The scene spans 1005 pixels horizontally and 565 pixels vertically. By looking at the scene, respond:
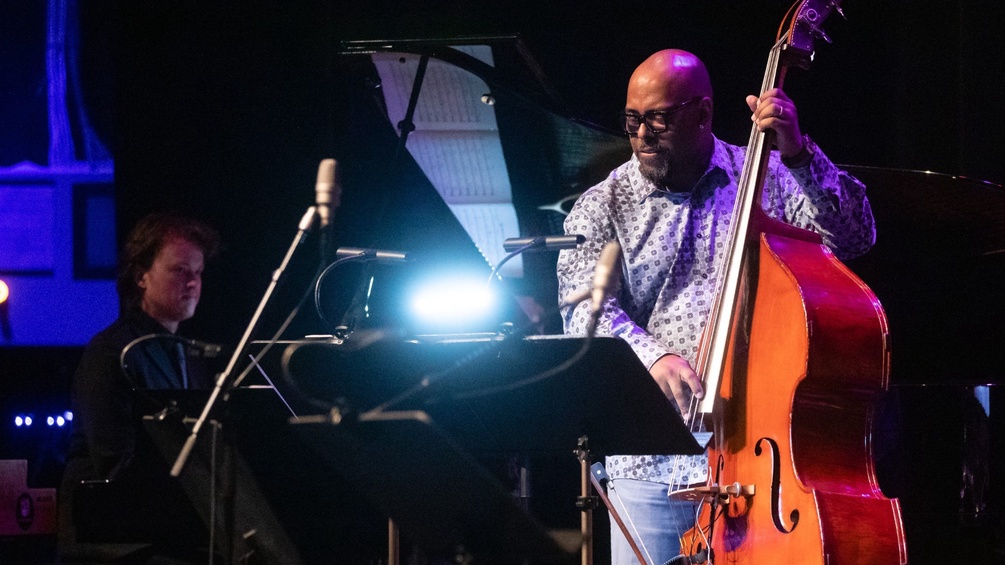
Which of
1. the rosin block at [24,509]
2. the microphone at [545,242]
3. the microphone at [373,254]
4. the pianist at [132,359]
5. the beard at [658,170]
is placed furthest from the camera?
the rosin block at [24,509]

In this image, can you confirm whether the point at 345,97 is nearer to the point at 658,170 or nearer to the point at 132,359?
the point at 132,359

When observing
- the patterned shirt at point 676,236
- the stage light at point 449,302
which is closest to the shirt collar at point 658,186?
the patterned shirt at point 676,236

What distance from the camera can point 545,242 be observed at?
226 centimetres

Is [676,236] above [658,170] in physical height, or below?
below

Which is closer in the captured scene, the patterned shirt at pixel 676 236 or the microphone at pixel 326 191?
the microphone at pixel 326 191

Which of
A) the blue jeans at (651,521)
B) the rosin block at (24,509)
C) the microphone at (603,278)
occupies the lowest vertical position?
the rosin block at (24,509)

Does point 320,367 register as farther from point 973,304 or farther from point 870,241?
point 973,304

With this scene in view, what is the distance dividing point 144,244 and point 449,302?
1449 millimetres

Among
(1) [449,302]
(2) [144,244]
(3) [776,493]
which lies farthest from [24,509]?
(3) [776,493]

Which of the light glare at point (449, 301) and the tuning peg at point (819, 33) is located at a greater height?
the tuning peg at point (819, 33)

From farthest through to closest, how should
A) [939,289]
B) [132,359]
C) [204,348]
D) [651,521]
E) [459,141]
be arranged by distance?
[459,141] < [132,359] < [939,289] < [651,521] < [204,348]

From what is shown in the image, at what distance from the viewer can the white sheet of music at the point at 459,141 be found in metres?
4.38

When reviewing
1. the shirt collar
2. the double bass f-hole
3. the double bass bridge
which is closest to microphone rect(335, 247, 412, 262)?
the shirt collar

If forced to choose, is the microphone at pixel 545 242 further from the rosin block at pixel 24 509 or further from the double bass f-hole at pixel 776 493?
the rosin block at pixel 24 509
